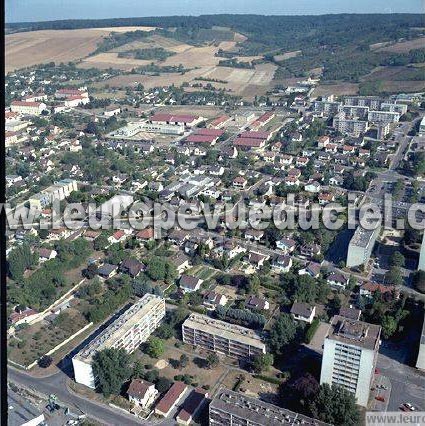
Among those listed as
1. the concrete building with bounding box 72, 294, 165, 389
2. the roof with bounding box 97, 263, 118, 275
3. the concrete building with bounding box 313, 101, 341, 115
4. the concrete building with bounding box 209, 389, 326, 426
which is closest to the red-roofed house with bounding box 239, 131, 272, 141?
the concrete building with bounding box 313, 101, 341, 115

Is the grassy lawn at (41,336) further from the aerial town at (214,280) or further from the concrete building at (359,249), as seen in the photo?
the concrete building at (359,249)

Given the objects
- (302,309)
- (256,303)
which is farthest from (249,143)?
(302,309)

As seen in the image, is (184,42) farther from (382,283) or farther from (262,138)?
(382,283)

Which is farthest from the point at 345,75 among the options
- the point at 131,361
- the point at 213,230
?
the point at 131,361

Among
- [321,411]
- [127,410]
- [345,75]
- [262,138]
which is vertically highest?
[345,75]

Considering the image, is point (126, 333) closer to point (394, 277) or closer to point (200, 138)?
point (394, 277)

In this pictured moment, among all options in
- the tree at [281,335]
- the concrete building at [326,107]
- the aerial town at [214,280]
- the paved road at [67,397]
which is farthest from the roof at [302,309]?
the concrete building at [326,107]
